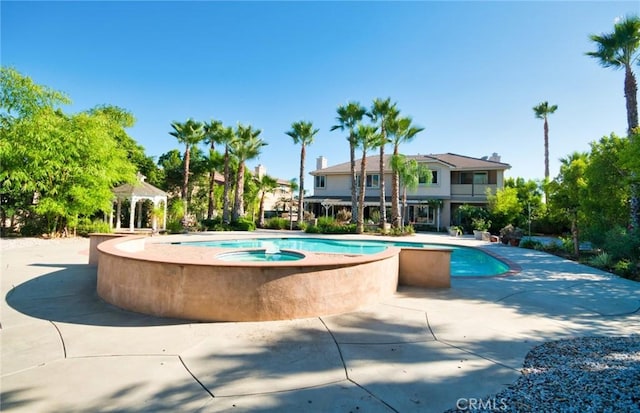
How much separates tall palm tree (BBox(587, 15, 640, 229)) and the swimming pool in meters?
9.61

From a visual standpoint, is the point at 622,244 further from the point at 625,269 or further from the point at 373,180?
the point at 373,180

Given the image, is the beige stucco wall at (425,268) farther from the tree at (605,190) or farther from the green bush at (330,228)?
the green bush at (330,228)

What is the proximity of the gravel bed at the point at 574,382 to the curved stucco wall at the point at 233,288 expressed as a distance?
281cm

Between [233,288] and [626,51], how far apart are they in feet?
75.9

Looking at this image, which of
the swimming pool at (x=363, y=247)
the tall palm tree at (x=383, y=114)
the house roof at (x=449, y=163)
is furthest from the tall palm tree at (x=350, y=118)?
the swimming pool at (x=363, y=247)

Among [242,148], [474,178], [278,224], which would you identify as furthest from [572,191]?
[242,148]

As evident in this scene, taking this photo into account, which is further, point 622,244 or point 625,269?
point 622,244

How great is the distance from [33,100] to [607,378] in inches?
951

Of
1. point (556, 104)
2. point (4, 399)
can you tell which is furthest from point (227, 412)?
point (556, 104)

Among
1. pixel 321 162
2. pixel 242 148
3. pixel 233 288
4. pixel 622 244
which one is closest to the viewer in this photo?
pixel 233 288

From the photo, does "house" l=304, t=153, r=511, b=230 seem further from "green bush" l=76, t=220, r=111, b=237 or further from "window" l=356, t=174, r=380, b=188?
"green bush" l=76, t=220, r=111, b=237

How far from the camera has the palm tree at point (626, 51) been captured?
1566 cm

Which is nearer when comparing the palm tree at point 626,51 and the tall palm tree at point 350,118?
the palm tree at point 626,51

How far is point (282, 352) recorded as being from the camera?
13.1 ft
